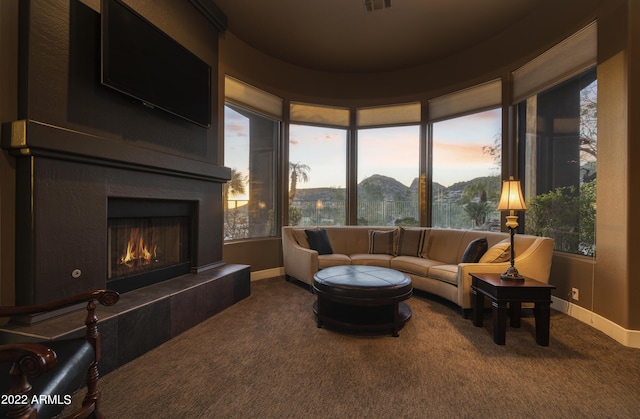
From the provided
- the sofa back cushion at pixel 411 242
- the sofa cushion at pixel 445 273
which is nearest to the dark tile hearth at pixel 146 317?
the sofa cushion at pixel 445 273

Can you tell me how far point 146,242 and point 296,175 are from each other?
279 cm

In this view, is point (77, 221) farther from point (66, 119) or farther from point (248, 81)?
point (248, 81)

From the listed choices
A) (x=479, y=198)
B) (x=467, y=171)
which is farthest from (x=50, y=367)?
(x=467, y=171)

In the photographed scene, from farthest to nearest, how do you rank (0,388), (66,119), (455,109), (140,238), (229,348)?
1. (455,109)
2. (140,238)
3. (229,348)
4. (66,119)
5. (0,388)

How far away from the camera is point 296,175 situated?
17.3 feet

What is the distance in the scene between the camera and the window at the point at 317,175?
527 cm

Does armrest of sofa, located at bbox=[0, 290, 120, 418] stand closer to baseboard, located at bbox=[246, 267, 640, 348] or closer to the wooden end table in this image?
the wooden end table

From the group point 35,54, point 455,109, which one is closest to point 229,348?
point 35,54

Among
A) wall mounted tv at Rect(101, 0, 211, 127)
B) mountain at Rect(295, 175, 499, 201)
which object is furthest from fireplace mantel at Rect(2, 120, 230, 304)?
mountain at Rect(295, 175, 499, 201)

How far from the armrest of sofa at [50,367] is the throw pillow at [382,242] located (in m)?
3.72

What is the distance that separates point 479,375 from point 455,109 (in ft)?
13.3

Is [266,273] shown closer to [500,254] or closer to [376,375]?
[376,375]

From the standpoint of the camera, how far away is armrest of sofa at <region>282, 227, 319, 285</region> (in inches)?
158

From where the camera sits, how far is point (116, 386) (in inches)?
74.0
